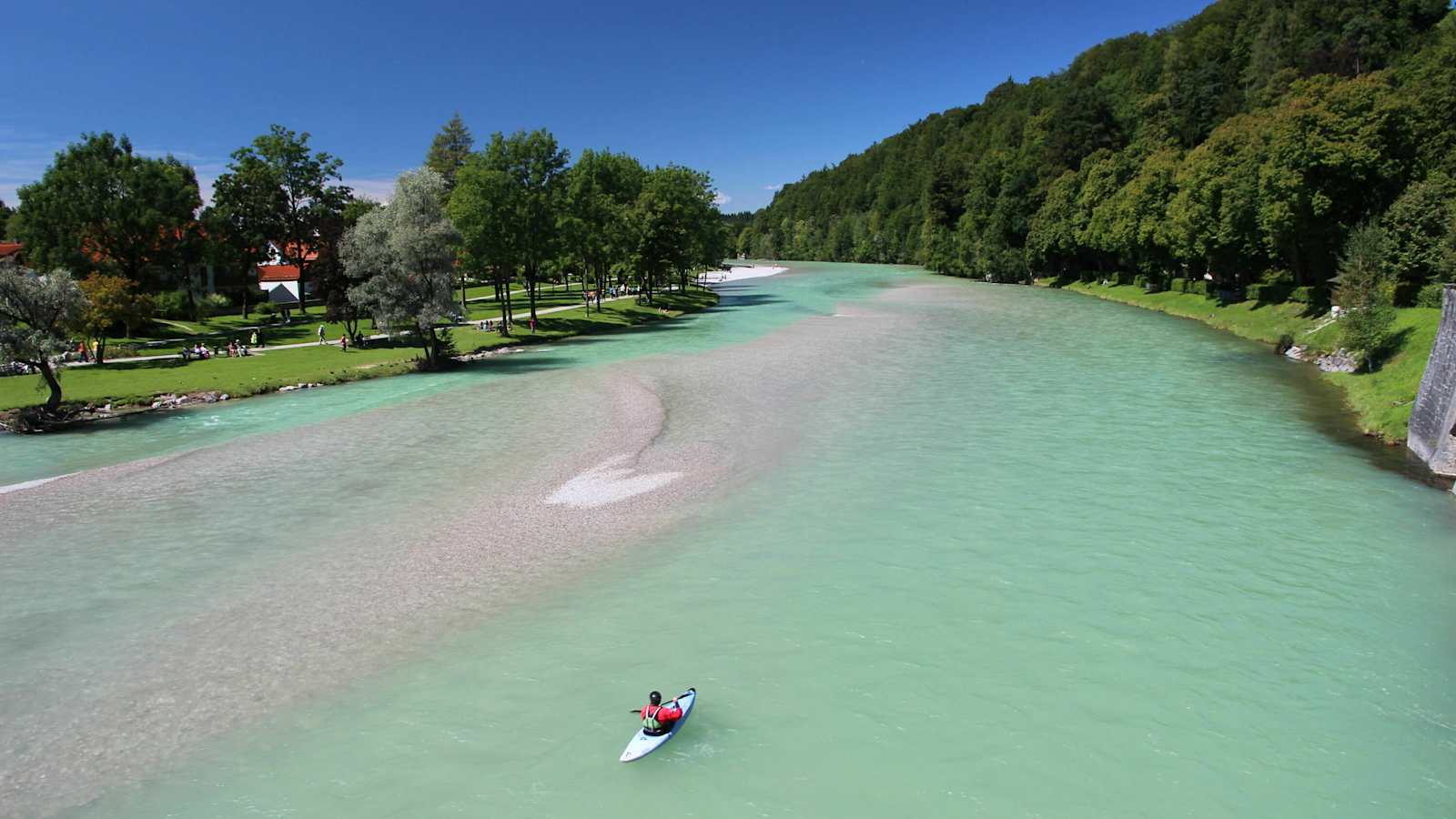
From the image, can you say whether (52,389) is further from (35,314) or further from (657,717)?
(657,717)

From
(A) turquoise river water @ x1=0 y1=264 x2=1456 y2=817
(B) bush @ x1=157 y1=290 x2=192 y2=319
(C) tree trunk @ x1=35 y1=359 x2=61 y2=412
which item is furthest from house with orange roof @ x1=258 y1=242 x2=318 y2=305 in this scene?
(A) turquoise river water @ x1=0 y1=264 x2=1456 y2=817

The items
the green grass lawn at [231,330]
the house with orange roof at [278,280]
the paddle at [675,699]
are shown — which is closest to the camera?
the paddle at [675,699]

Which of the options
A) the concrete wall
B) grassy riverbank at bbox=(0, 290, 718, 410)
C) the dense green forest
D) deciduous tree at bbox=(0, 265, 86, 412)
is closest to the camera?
the concrete wall

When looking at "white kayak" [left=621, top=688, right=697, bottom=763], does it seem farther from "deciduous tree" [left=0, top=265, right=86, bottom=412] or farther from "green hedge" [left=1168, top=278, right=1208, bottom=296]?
"green hedge" [left=1168, top=278, right=1208, bottom=296]

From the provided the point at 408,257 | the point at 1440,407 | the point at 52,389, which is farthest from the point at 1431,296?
the point at 52,389

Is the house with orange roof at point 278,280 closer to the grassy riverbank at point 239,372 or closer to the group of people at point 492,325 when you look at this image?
the group of people at point 492,325

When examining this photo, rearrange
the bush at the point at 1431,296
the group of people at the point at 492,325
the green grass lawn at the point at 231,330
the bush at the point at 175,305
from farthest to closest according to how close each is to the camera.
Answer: the bush at the point at 175,305
the group of people at the point at 492,325
the green grass lawn at the point at 231,330
the bush at the point at 1431,296

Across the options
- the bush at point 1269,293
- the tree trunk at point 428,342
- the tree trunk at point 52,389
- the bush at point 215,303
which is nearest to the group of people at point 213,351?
the tree trunk at point 428,342
